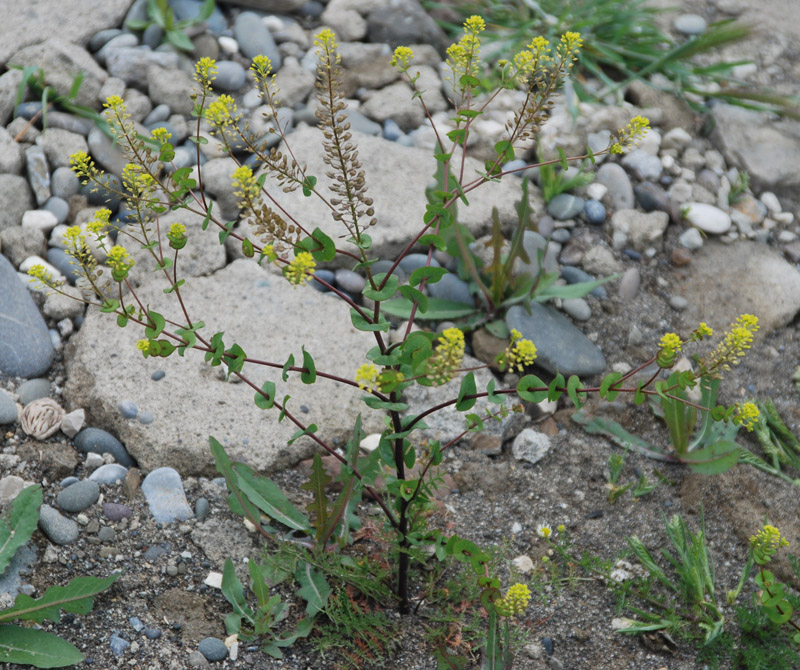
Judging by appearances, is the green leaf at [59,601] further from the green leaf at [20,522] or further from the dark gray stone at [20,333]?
the dark gray stone at [20,333]

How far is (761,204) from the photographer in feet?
12.3

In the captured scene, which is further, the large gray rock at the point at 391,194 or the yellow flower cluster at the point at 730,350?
the large gray rock at the point at 391,194

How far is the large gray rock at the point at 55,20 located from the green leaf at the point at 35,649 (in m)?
2.64

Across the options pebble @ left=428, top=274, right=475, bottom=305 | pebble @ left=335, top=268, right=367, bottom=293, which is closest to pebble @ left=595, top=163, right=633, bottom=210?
pebble @ left=428, top=274, right=475, bottom=305

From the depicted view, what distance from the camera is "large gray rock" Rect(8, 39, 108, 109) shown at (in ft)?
11.4

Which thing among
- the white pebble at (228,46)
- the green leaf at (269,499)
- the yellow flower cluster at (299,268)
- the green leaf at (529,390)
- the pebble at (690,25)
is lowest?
the green leaf at (269,499)

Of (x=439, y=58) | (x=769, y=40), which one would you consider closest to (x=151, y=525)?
(x=439, y=58)

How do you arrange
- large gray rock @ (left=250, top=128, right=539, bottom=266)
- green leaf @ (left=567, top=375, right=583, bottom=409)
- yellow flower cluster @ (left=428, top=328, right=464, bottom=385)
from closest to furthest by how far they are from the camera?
yellow flower cluster @ (left=428, top=328, right=464, bottom=385)
green leaf @ (left=567, top=375, right=583, bottom=409)
large gray rock @ (left=250, top=128, right=539, bottom=266)

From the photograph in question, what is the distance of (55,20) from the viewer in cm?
372

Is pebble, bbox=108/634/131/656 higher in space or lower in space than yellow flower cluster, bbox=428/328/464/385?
lower

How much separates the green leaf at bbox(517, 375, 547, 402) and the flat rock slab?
173 cm

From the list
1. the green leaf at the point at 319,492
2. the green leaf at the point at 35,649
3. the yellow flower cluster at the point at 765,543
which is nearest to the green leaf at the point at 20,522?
the green leaf at the point at 35,649

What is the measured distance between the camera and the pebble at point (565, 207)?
3.50 meters

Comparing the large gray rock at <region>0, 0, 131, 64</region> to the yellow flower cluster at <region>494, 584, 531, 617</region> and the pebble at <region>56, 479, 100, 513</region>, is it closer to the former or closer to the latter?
the pebble at <region>56, 479, 100, 513</region>
